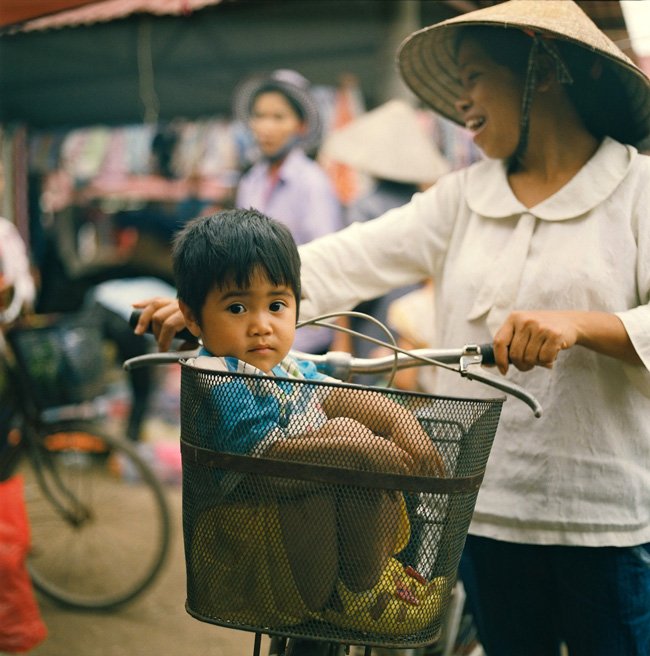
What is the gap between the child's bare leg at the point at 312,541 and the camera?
1.46m

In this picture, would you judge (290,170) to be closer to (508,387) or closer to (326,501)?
(508,387)

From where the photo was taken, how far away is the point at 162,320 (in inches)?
77.9

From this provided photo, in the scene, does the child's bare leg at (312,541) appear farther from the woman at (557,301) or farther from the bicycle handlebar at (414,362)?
the woman at (557,301)

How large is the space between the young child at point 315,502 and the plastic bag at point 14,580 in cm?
160

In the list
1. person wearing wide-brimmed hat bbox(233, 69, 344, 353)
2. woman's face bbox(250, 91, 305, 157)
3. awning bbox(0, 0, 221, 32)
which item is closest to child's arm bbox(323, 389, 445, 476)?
awning bbox(0, 0, 221, 32)

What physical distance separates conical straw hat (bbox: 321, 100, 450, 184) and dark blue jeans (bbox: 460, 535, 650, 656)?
336 cm

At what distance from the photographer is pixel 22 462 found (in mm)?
4129

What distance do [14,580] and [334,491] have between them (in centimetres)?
189

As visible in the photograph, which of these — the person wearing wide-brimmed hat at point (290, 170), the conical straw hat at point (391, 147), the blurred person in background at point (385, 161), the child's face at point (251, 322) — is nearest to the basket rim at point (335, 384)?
the child's face at point (251, 322)

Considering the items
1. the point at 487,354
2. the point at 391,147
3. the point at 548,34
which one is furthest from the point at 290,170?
the point at 487,354

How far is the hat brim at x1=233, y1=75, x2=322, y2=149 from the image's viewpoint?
5.46 meters

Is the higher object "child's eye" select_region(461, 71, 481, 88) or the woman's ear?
the woman's ear

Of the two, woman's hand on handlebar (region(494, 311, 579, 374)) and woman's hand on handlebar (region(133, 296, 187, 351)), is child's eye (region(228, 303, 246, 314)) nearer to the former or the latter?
woman's hand on handlebar (region(133, 296, 187, 351))

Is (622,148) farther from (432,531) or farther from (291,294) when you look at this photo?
(432,531)
